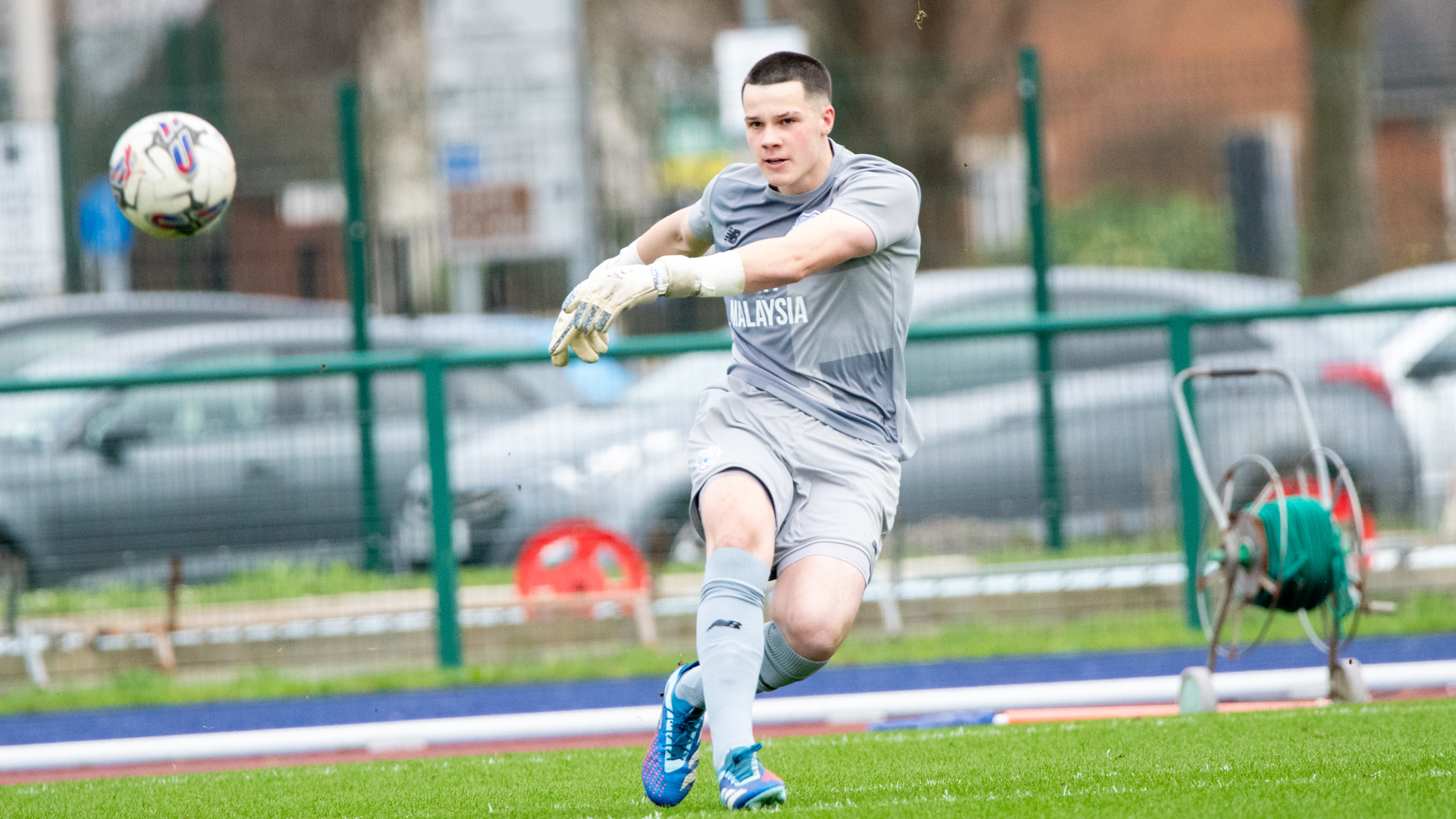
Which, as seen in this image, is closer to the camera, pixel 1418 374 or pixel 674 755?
pixel 674 755

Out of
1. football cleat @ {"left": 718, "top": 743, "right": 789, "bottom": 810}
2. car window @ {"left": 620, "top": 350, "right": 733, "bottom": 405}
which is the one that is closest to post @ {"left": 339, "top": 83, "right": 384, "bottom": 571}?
car window @ {"left": 620, "top": 350, "right": 733, "bottom": 405}

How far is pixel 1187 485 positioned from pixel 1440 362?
154 centimetres

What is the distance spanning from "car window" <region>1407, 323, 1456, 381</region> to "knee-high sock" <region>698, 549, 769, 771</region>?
593 cm

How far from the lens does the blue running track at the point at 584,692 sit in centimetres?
860

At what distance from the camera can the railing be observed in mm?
9523

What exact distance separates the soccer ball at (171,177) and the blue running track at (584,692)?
3.28 m

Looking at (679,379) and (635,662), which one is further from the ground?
(679,379)

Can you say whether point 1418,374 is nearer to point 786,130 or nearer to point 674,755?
point 786,130

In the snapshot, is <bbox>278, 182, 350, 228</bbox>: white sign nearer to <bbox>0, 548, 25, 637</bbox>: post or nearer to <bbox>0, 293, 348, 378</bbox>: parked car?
<bbox>0, 293, 348, 378</bbox>: parked car

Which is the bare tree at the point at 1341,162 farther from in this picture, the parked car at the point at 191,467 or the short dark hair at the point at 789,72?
the short dark hair at the point at 789,72

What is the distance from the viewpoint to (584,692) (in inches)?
354

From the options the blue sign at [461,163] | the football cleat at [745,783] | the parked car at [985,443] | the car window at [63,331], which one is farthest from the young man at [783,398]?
the car window at [63,331]

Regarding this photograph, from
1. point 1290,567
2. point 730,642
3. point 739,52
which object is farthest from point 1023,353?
point 730,642

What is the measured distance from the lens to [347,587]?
973 cm
